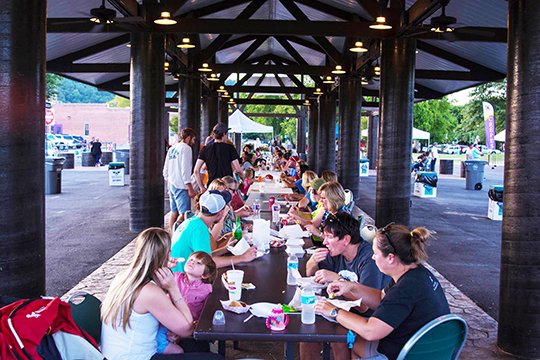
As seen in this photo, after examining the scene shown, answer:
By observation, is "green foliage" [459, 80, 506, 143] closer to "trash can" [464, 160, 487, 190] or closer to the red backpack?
"trash can" [464, 160, 487, 190]

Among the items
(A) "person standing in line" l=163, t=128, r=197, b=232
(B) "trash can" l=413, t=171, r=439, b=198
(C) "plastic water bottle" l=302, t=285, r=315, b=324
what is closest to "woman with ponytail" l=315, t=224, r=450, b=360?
(C) "plastic water bottle" l=302, t=285, r=315, b=324

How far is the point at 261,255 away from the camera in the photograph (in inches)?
205

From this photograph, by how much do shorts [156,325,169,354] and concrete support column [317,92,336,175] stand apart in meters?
20.7

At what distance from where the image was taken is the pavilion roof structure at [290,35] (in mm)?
10977

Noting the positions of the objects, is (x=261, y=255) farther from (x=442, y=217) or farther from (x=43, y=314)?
(x=442, y=217)

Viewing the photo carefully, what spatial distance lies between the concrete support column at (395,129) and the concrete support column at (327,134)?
12.6 m

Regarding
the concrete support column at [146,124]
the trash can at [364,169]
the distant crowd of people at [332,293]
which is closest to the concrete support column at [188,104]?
the concrete support column at [146,124]

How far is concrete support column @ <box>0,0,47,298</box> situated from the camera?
407cm

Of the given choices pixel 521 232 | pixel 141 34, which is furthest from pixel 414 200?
pixel 521 232

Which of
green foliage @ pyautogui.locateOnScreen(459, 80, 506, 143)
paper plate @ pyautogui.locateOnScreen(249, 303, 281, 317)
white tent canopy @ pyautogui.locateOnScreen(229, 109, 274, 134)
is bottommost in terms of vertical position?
paper plate @ pyautogui.locateOnScreen(249, 303, 281, 317)

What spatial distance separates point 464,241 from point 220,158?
4.74m

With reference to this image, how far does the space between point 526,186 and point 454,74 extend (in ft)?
45.2

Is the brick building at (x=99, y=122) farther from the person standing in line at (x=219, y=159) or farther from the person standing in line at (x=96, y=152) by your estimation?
the person standing in line at (x=219, y=159)

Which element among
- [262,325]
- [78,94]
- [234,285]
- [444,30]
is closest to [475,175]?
[444,30]
